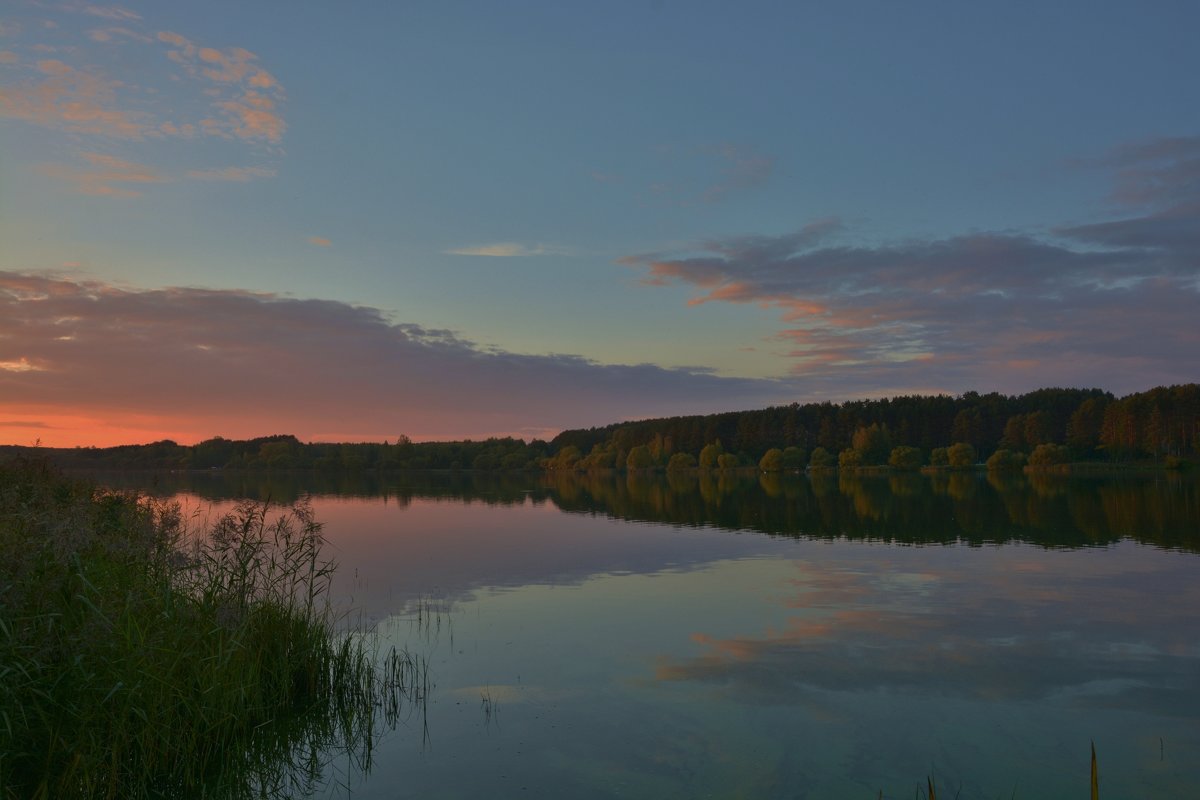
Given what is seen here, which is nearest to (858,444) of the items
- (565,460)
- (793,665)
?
(565,460)

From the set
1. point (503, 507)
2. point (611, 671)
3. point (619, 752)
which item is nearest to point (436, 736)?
point (619, 752)

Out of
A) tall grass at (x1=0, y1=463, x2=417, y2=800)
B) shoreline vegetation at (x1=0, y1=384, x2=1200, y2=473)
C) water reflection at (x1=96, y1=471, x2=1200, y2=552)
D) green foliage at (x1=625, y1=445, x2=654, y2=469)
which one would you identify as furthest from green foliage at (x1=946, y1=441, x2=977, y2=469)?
tall grass at (x1=0, y1=463, x2=417, y2=800)

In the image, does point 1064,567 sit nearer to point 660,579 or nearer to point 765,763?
point 660,579

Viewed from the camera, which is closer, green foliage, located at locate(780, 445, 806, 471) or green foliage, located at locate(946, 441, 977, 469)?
green foliage, located at locate(946, 441, 977, 469)

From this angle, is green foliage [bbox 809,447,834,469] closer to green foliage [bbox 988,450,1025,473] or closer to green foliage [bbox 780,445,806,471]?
green foliage [bbox 780,445,806,471]

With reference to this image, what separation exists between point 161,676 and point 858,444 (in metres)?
138

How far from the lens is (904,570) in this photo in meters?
25.5

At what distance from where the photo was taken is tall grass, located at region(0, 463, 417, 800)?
7543 millimetres

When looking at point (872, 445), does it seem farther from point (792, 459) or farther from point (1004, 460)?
point (1004, 460)

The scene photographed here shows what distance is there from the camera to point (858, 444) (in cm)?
13700

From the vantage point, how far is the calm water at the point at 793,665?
964 centimetres

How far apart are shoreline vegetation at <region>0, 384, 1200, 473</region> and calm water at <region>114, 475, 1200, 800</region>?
93.8m

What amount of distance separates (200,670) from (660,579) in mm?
16062

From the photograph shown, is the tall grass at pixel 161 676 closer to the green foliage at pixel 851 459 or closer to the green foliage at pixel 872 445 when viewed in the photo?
the green foliage at pixel 851 459
